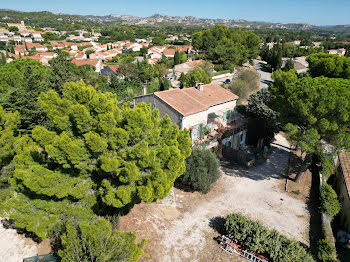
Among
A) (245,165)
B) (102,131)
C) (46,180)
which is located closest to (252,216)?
(245,165)

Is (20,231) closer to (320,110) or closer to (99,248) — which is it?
(99,248)

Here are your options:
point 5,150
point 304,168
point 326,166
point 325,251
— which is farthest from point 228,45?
point 5,150

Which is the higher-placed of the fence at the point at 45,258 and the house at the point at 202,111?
the house at the point at 202,111

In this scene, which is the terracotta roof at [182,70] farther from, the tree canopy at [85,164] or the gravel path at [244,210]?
the tree canopy at [85,164]

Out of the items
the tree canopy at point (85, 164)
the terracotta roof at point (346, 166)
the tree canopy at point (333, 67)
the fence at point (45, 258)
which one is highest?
the tree canopy at point (333, 67)

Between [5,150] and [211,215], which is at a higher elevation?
[5,150]

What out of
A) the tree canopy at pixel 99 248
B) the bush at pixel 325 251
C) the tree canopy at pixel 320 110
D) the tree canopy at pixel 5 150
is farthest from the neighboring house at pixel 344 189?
the tree canopy at pixel 5 150
